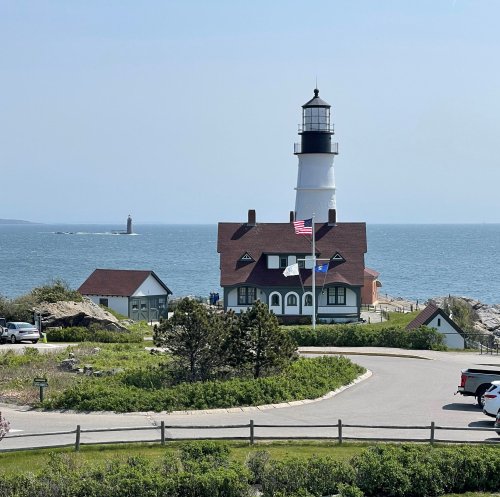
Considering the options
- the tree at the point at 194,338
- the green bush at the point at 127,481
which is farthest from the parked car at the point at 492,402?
the green bush at the point at 127,481

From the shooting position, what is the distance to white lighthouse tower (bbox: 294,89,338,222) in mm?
66250

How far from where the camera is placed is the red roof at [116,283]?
189ft

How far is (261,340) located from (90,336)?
1604cm

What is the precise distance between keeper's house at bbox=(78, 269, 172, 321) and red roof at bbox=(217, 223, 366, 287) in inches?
170

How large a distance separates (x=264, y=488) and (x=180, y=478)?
5.56 ft

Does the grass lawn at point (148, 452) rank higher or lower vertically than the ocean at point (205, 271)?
lower

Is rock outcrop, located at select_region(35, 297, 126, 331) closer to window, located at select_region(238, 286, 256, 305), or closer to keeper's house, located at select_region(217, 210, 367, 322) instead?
keeper's house, located at select_region(217, 210, 367, 322)

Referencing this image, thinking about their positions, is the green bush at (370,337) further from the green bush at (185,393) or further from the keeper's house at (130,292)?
the keeper's house at (130,292)

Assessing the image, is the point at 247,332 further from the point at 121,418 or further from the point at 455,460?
the point at 455,460

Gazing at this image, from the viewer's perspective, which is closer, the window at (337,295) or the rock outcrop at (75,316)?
the rock outcrop at (75,316)

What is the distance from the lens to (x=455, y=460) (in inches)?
811

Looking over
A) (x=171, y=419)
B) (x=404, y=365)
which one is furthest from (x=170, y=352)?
(x=404, y=365)

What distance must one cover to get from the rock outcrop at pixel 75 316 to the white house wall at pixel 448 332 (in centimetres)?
1546

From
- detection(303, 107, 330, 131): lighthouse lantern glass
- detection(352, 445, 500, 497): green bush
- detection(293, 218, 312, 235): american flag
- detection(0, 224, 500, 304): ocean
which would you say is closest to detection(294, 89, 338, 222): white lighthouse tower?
detection(303, 107, 330, 131): lighthouse lantern glass
